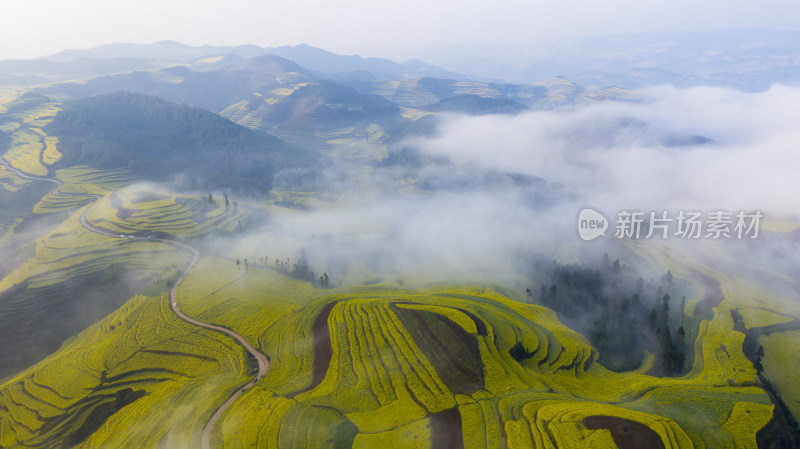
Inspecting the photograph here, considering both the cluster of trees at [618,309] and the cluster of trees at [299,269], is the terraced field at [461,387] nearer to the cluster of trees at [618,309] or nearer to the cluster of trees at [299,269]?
the cluster of trees at [618,309]

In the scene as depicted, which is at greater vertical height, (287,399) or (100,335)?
(287,399)

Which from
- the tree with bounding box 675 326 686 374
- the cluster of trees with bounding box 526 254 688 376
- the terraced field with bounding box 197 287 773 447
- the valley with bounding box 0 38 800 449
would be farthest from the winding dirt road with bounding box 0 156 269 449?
the tree with bounding box 675 326 686 374

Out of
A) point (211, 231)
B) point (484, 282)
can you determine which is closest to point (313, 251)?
point (211, 231)

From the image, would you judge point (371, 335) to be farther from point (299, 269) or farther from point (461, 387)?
point (299, 269)

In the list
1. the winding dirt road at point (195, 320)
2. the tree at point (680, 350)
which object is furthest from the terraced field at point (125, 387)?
the tree at point (680, 350)

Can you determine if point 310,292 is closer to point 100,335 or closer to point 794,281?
point 100,335

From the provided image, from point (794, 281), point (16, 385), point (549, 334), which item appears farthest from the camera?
point (794, 281)

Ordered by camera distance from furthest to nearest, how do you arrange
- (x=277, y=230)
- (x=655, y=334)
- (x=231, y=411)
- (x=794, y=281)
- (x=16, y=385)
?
1. (x=277, y=230)
2. (x=794, y=281)
3. (x=655, y=334)
4. (x=16, y=385)
5. (x=231, y=411)

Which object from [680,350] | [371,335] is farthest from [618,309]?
[371,335]
